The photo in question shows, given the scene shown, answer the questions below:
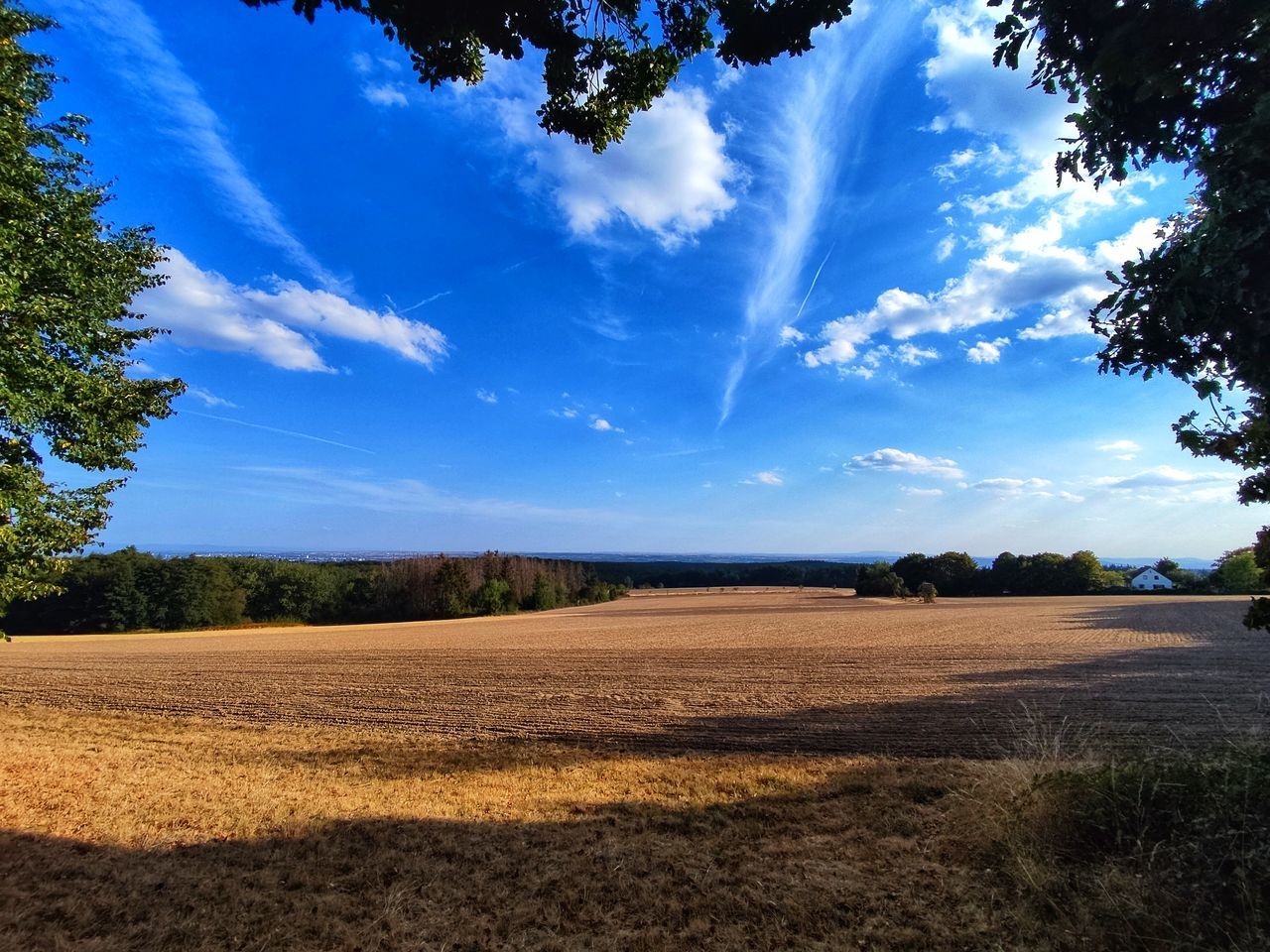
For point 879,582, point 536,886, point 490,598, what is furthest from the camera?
point 879,582

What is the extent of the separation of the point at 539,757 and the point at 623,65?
36.1 ft

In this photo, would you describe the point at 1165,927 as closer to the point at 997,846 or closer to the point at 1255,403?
the point at 997,846

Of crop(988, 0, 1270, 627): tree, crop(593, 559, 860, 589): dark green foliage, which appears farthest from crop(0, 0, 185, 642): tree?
crop(593, 559, 860, 589): dark green foliage

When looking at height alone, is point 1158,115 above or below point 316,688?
above

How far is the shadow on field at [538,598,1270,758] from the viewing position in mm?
11156

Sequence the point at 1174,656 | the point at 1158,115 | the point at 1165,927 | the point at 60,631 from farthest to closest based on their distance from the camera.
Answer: the point at 60,631 < the point at 1174,656 < the point at 1158,115 < the point at 1165,927

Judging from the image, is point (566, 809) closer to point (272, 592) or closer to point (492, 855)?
point (492, 855)

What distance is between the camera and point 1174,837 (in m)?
4.50

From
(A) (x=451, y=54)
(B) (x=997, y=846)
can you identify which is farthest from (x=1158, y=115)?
(B) (x=997, y=846)

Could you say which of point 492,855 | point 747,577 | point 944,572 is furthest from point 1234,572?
point 492,855

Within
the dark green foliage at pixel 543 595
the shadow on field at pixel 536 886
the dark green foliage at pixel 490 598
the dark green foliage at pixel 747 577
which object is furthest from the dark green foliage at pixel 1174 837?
the dark green foliage at pixel 747 577

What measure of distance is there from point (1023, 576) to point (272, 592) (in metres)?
107

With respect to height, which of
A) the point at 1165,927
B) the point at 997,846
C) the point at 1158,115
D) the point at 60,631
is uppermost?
the point at 1158,115

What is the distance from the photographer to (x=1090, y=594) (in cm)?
7831
